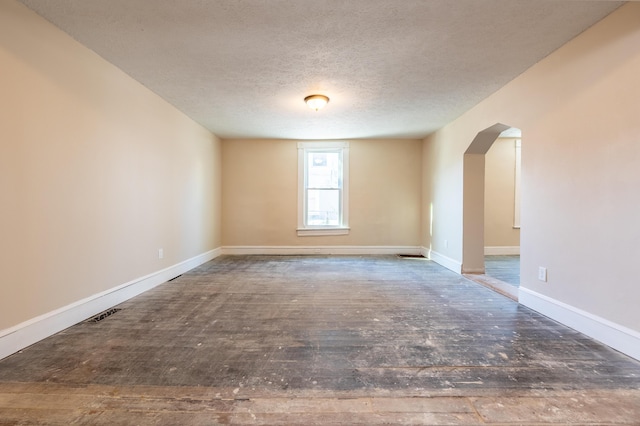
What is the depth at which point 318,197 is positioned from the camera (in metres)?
6.35

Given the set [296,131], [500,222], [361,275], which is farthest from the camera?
[500,222]

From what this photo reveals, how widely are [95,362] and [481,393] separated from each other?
230cm

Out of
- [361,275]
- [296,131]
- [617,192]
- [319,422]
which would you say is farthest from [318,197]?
[319,422]

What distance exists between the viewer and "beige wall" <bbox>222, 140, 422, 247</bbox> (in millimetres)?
6230

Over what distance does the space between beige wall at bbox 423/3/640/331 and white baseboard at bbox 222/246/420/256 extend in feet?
10.6

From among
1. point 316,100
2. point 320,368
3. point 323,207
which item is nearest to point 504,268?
point 323,207

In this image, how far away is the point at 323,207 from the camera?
6.36 meters

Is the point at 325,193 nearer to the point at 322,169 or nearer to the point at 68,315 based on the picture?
the point at 322,169

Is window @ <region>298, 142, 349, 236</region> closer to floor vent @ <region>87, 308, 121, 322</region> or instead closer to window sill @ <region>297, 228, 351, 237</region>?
window sill @ <region>297, 228, 351, 237</region>

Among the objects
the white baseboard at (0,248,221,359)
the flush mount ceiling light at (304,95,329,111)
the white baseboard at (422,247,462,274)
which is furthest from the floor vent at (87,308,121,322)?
the white baseboard at (422,247,462,274)

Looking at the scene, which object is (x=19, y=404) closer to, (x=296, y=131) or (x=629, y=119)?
(x=629, y=119)

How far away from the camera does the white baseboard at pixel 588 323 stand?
6.50ft

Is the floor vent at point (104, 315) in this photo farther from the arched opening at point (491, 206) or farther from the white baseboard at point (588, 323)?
the arched opening at point (491, 206)

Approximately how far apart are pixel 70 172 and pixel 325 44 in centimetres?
239
